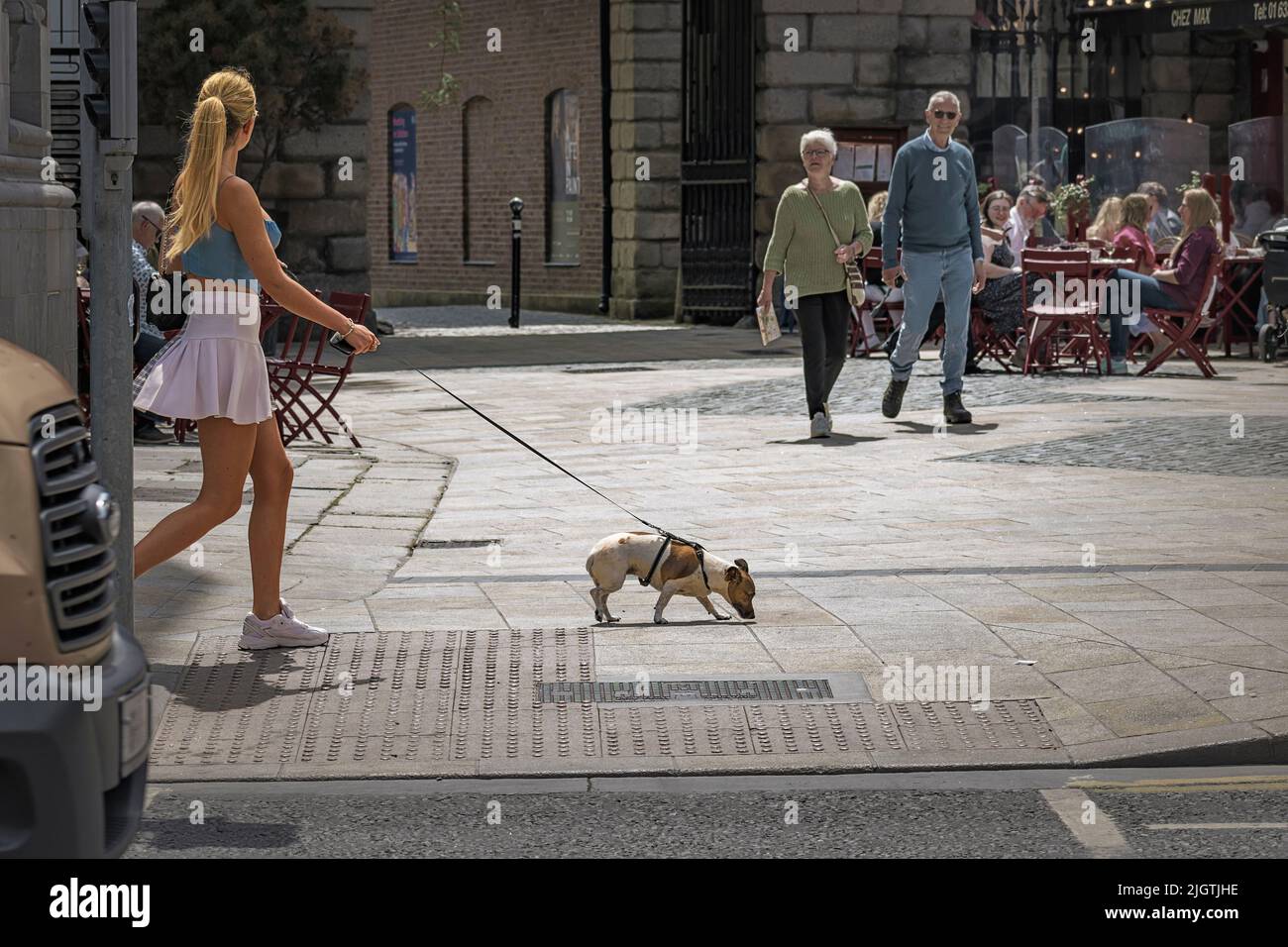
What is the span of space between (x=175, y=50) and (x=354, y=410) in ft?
19.5

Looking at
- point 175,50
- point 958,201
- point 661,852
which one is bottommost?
point 661,852

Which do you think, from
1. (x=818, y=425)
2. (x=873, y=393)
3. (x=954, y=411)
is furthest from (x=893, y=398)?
(x=873, y=393)

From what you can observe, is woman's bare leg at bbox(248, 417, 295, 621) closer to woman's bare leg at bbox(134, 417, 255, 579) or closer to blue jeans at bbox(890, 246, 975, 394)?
woman's bare leg at bbox(134, 417, 255, 579)

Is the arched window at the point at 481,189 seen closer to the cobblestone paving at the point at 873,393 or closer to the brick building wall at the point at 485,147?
the brick building wall at the point at 485,147

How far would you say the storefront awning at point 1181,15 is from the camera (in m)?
26.8

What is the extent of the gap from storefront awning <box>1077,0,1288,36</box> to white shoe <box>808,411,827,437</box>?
51.0 ft

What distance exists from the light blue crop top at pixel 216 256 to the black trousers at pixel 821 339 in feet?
22.3

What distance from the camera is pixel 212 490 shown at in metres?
7.04

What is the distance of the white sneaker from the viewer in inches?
282

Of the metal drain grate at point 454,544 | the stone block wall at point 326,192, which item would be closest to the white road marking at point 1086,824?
the metal drain grate at point 454,544

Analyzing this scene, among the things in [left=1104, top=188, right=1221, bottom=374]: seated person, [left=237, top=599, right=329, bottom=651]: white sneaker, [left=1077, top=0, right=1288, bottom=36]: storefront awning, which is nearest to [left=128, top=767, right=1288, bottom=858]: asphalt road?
[left=237, top=599, right=329, bottom=651]: white sneaker

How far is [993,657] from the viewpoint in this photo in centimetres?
698
